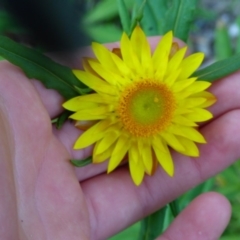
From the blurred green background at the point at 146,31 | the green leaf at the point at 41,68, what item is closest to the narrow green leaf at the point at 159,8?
the blurred green background at the point at 146,31

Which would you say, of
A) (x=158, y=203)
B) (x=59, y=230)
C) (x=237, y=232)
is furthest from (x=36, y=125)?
(x=237, y=232)

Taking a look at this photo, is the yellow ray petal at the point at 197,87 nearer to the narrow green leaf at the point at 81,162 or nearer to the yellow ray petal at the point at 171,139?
the yellow ray petal at the point at 171,139

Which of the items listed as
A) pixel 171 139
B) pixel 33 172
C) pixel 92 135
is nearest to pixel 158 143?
pixel 171 139

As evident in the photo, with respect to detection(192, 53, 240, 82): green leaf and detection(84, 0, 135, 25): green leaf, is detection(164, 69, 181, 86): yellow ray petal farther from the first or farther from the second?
detection(84, 0, 135, 25): green leaf

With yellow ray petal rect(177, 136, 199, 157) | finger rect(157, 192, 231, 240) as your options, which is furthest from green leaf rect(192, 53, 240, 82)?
finger rect(157, 192, 231, 240)

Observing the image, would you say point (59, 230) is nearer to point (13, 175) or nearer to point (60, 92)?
point (13, 175)
